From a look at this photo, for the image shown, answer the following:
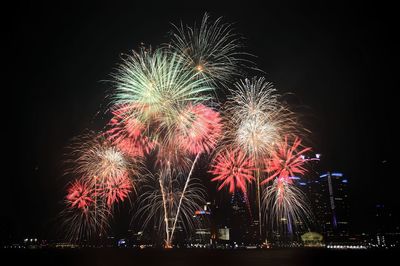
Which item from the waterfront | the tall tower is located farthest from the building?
the waterfront

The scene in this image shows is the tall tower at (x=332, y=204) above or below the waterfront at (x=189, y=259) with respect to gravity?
above

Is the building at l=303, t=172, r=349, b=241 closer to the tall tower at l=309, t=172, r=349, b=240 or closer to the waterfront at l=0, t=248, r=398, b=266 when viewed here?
the tall tower at l=309, t=172, r=349, b=240

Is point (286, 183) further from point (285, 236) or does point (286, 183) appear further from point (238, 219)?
point (285, 236)

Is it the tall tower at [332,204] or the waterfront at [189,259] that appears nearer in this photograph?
the waterfront at [189,259]

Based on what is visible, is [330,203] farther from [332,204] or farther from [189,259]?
[189,259]

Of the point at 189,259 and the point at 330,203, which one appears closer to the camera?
the point at 189,259

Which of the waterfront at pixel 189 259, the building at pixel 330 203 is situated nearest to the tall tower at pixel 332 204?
the building at pixel 330 203

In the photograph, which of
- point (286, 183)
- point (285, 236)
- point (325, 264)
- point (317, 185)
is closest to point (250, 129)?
point (286, 183)

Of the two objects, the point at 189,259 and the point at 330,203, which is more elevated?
the point at 330,203

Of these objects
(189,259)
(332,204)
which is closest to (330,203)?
(332,204)

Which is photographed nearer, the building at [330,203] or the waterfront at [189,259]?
the waterfront at [189,259]

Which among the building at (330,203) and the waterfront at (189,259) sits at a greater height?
the building at (330,203)

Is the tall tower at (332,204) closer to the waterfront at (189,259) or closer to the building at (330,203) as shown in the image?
the building at (330,203)
